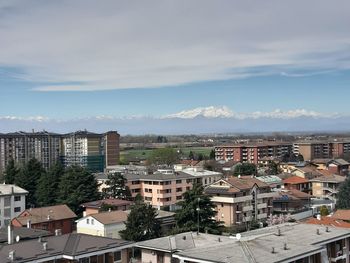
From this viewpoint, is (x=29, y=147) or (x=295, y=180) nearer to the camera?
(x=295, y=180)

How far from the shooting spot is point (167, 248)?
Result: 22719mm

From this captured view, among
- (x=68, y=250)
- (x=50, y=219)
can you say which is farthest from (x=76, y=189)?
(x=68, y=250)

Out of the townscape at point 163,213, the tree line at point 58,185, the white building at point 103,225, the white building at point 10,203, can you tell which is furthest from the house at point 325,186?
the white building at point 10,203

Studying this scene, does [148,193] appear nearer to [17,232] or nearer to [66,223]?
[66,223]

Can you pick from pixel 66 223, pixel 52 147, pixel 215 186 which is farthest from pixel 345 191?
pixel 52 147

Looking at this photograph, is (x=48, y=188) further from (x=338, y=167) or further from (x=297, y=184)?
(x=338, y=167)

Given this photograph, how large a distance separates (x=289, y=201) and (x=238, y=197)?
9469mm

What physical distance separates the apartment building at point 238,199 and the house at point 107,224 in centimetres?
767

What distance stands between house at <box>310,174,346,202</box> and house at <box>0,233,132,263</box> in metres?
45.8

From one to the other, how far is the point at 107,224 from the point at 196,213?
753cm

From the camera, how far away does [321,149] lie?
5002 inches

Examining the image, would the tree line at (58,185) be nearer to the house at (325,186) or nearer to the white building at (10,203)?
the white building at (10,203)

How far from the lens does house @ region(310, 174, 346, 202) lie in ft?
208

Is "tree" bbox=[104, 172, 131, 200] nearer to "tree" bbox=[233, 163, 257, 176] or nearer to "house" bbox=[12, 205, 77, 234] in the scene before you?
"house" bbox=[12, 205, 77, 234]
